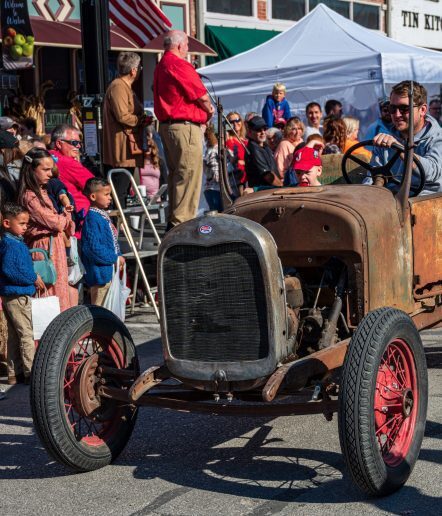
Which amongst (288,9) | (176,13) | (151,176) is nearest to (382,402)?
(151,176)

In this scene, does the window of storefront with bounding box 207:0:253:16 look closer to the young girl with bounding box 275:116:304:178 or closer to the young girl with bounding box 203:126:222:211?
the young girl with bounding box 203:126:222:211

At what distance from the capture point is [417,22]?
29.5 m

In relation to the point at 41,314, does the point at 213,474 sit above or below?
below

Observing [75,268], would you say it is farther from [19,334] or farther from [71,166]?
[71,166]

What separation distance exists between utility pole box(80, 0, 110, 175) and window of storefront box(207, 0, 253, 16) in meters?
12.8

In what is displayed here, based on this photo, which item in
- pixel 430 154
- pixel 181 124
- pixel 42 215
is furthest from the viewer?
pixel 181 124

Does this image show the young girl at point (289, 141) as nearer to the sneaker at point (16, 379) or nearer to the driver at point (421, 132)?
the driver at point (421, 132)

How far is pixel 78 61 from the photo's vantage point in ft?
63.0

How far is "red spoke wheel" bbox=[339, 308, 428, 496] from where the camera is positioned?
4551mm

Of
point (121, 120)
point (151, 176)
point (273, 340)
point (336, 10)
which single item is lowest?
point (273, 340)

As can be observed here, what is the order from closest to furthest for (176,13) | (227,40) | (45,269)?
(45,269) → (176,13) → (227,40)

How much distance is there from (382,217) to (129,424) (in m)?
1.71

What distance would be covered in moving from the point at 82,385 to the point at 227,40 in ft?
59.7

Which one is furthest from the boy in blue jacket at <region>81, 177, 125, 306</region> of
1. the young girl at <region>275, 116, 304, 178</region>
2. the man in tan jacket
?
the young girl at <region>275, 116, 304, 178</region>
